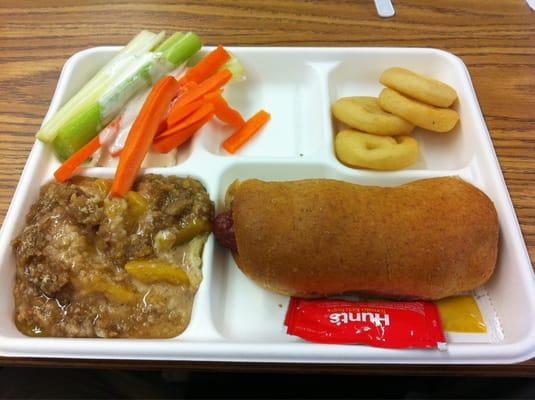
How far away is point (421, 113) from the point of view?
1498 millimetres

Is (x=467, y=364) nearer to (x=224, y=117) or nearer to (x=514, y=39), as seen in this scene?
(x=224, y=117)

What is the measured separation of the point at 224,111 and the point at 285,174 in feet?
1.03

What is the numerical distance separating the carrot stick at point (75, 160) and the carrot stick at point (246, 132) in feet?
1.39

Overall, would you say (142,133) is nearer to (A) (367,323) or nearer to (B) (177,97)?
(B) (177,97)

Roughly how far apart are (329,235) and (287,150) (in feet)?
1.68

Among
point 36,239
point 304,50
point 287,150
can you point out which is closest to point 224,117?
point 287,150

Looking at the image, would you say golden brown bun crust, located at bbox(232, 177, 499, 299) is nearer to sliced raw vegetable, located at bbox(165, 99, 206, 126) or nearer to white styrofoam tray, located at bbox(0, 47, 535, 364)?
white styrofoam tray, located at bbox(0, 47, 535, 364)

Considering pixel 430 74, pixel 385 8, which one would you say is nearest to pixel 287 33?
pixel 385 8

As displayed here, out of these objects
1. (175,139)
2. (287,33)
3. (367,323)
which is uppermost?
(287,33)

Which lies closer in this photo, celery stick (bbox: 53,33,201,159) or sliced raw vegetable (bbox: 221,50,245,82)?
celery stick (bbox: 53,33,201,159)

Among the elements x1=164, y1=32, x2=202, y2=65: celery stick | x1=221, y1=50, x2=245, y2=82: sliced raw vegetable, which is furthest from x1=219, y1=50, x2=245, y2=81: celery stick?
x1=164, y1=32, x2=202, y2=65: celery stick

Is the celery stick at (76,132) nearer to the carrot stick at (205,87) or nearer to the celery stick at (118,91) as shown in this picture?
the celery stick at (118,91)

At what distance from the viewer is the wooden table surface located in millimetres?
1580

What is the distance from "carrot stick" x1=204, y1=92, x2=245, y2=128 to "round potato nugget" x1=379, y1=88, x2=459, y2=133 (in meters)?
0.50
